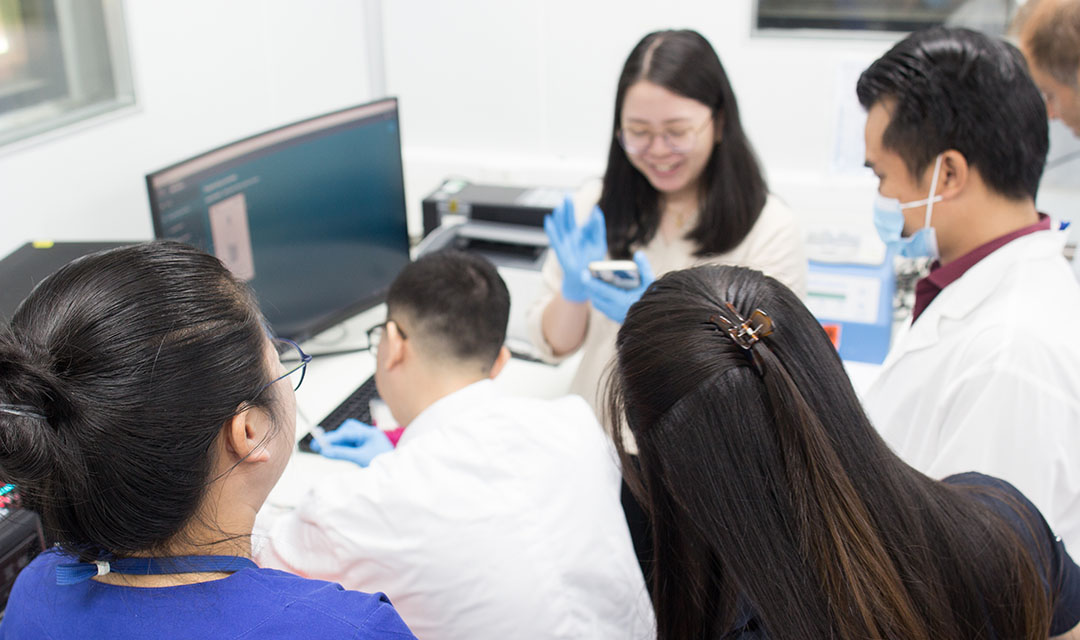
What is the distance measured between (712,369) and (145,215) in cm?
158

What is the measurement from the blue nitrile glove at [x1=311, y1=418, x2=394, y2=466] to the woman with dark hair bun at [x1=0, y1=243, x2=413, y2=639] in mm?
685

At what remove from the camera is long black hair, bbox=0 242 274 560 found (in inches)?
26.6

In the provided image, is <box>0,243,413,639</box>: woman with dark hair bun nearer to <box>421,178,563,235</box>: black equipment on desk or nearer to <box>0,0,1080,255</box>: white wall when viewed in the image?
<box>0,0,1080,255</box>: white wall

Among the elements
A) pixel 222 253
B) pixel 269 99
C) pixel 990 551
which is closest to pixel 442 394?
pixel 222 253

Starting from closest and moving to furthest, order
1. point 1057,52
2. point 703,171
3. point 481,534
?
point 481,534 → point 1057,52 → point 703,171

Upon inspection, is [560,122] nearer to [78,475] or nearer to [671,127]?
[671,127]

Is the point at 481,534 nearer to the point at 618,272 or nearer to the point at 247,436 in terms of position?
the point at 247,436

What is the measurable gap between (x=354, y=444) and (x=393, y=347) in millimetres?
249

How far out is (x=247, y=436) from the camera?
786mm

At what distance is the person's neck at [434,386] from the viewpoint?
144 cm

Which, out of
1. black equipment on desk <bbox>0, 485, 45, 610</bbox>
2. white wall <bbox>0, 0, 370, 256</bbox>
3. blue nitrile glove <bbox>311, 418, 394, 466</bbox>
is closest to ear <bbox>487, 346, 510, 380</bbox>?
blue nitrile glove <bbox>311, 418, 394, 466</bbox>

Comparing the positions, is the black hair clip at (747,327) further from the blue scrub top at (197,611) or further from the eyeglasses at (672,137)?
the eyeglasses at (672,137)

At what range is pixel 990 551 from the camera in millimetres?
785

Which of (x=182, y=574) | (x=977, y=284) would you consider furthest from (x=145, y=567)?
(x=977, y=284)
